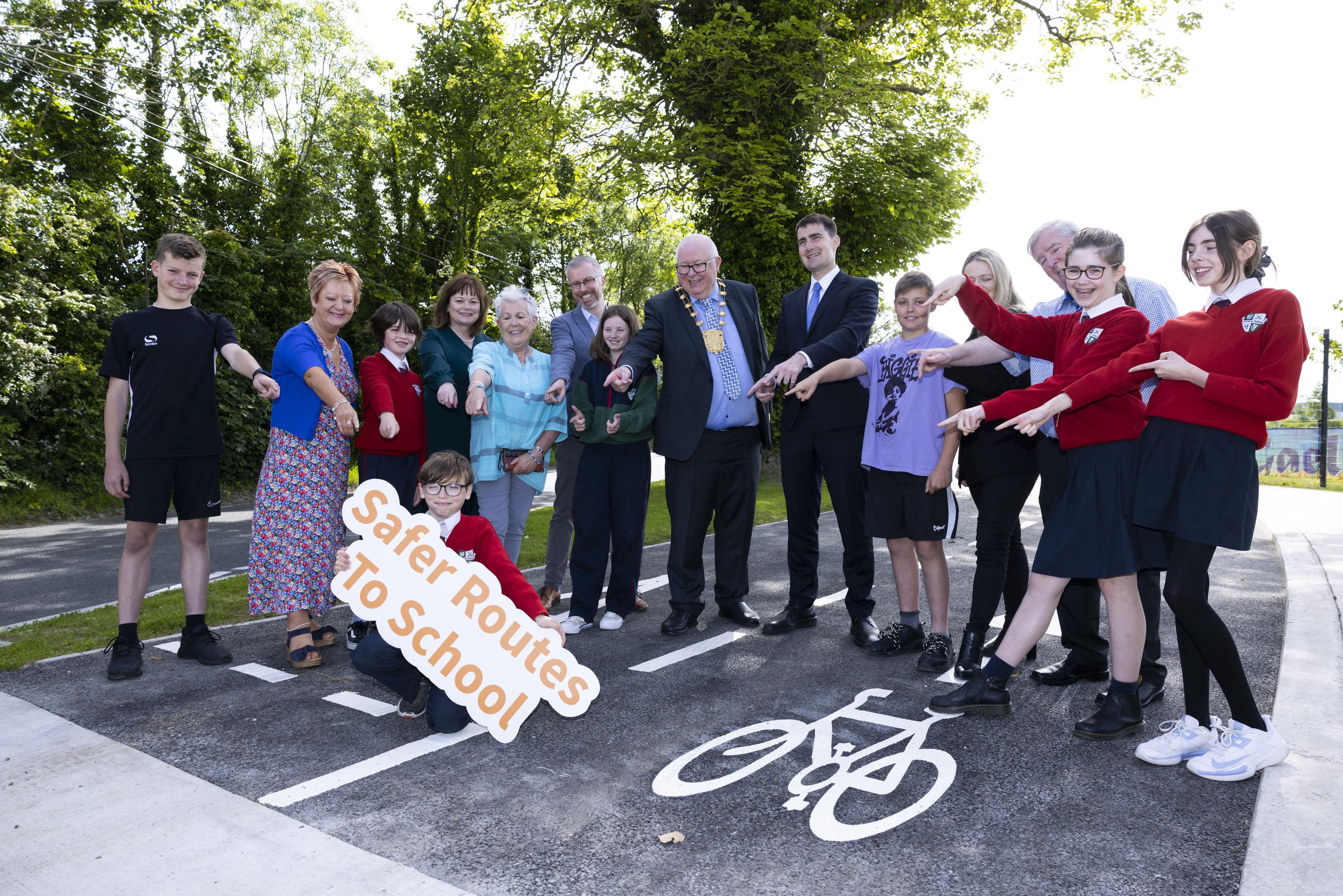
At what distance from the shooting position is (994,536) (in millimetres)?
4367

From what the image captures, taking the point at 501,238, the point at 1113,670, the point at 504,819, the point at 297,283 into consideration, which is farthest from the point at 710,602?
the point at 501,238

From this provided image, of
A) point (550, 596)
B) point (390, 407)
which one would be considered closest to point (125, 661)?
point (390, 407)

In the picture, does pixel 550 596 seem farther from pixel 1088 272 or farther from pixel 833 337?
pixel 1088 272

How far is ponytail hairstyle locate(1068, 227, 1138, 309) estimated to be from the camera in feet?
11.4

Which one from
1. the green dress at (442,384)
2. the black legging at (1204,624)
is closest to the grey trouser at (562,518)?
the green dress at (442,384)

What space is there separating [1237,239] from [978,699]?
2.05 meters

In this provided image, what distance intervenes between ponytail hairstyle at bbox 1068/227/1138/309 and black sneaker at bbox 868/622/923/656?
2109 millimetres

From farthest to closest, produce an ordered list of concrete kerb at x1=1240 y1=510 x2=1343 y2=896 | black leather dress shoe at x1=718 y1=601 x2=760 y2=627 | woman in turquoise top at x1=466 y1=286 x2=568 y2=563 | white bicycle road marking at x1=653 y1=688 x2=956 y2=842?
black leather dress shoe at x1=718 y1=601 x2=760 y2=627, woman in turquoise top at x1=466 y1=286 x2=568 y2=563, white bicycle road marking at x1=653 y1=688 x2=956 y2=842, concrete kerb at x1=1240 y1=510 x2=1343 y2=896

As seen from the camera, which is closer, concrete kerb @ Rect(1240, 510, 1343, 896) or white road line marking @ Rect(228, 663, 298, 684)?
concrete kerb @ Rect(1240, 510, 1343, 896)

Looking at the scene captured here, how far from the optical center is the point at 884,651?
Result: 4.82m

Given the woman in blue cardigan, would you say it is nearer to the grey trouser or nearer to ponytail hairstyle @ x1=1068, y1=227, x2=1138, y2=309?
the grey trouser

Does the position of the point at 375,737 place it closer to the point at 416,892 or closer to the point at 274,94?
the point at 416,892

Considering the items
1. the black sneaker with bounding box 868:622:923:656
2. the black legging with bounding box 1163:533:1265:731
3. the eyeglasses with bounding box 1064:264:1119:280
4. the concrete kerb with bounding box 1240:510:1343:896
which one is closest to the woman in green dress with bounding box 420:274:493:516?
the black sneaker with bounding box 868:622:923:656

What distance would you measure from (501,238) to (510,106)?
8116mm
